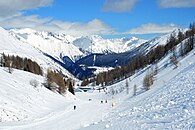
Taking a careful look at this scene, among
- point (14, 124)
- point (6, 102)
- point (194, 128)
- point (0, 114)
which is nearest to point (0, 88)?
point (6, 102)

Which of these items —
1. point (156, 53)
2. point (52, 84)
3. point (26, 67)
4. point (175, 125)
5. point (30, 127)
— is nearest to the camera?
point (175, 125)

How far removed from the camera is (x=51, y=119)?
42.8 m

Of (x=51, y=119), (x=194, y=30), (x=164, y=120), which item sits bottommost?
(x=51, y=119)

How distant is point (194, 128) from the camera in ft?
55.3

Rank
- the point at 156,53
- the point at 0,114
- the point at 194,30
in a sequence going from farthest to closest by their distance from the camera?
the point at 156,53 < the point at 194,30 < the point at 0,114

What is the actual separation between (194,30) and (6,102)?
140 meters

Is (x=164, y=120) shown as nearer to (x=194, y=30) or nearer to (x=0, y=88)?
(x=0, y=88)

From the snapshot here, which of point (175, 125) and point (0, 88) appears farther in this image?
point (0, 88)

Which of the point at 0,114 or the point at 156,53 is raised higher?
the point at 156,53

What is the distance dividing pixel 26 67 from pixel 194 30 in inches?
3747

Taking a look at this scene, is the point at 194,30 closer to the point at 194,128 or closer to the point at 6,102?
the point at 6,102

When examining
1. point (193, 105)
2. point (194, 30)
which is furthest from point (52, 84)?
point (194, 30)

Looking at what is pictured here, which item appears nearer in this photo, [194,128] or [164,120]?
[194,128]

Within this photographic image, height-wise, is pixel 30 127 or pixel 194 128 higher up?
pixel 194 128
